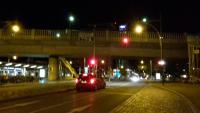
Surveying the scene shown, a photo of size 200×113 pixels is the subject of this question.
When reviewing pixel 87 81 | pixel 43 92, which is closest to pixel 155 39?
pixel 87 81

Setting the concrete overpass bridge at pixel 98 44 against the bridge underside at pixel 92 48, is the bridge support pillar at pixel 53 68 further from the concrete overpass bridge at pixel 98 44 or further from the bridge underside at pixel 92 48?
the bridge underside at pixel 92 48

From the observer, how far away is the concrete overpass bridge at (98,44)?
198 feet

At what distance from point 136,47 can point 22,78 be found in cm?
1721

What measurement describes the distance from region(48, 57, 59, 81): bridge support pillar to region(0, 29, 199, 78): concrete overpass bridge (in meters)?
3.18

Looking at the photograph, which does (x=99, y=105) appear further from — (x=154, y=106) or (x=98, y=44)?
(x=98, y=44)

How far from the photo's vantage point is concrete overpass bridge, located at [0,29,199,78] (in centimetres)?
6022

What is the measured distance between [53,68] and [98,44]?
374 inches

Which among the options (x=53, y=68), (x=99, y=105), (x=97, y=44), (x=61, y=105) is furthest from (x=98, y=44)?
(x=61, y=105)

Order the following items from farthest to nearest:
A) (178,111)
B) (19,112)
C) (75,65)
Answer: (75,65), (178,111), (19,112)

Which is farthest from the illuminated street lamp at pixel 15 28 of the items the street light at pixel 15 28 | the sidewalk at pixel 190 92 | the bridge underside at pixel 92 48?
the sidewalk at pixel 190 92

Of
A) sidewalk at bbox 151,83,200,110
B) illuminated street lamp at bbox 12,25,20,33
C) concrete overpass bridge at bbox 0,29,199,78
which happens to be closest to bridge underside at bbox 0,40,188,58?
concrete overpass bridge at bbox 0,29,199,78

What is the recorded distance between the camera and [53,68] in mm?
65625

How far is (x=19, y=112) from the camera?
17.3 m

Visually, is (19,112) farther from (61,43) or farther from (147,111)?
(61,43)
